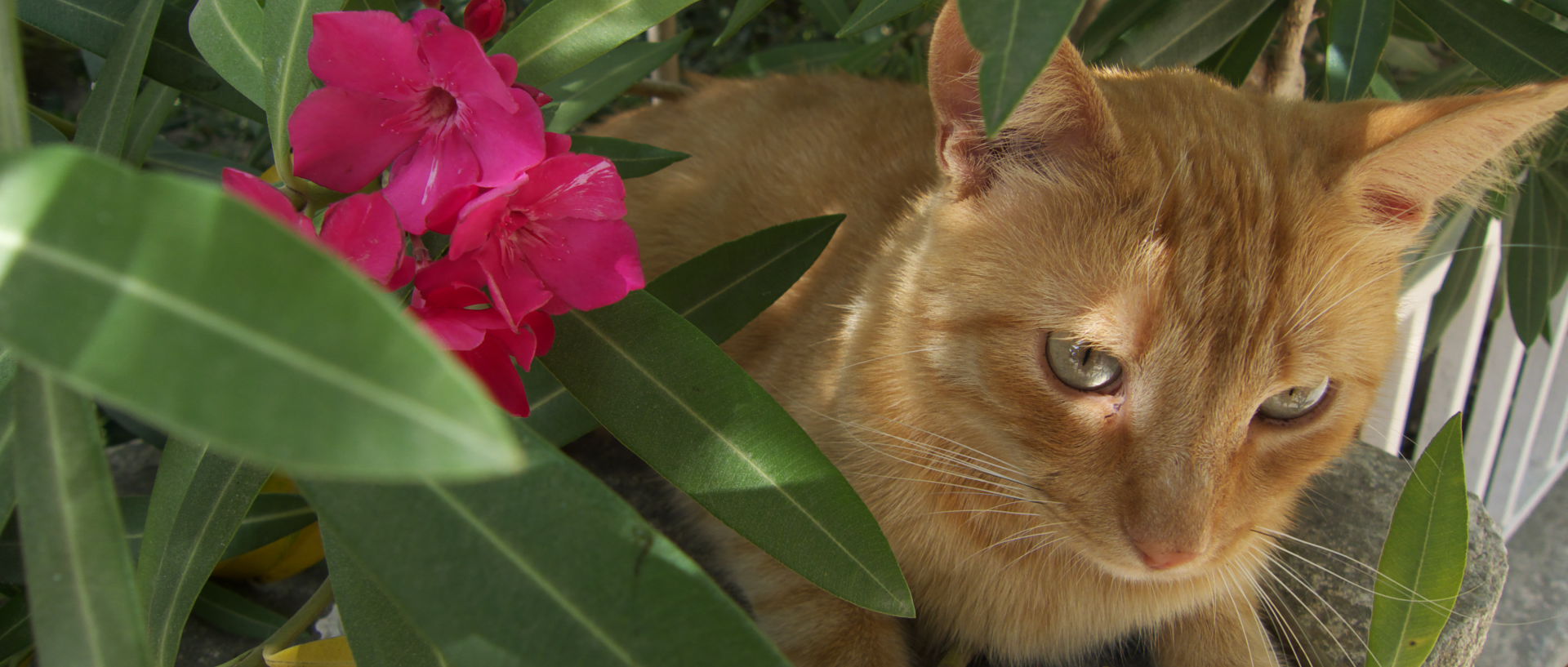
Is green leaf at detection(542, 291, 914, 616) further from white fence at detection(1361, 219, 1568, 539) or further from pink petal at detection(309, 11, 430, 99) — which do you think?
white fence at detection(1361, 219, 1568, 539)

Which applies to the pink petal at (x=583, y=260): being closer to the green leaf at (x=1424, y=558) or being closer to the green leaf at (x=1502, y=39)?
the green leaf at (x=1424, y=558)

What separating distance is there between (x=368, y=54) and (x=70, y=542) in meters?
0.36

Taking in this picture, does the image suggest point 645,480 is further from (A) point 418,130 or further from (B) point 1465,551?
(B) point 1465,551

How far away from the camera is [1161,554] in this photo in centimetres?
100

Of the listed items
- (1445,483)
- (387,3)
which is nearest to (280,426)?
(387,3)

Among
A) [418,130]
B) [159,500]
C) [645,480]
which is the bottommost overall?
[645,480]

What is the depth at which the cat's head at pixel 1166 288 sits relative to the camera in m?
1.00

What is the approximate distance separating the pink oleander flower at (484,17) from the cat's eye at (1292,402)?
865mm

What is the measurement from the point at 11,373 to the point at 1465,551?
1266mm

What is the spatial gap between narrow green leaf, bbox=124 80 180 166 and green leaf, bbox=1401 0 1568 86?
5.03ft

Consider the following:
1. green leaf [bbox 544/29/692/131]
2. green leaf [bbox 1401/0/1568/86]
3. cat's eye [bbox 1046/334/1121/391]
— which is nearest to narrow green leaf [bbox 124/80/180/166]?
green leaf [bbox 544/29/692/131]

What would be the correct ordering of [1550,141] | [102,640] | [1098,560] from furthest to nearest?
[1550,141], [1098,560], [102,640]

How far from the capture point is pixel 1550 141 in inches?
62.4

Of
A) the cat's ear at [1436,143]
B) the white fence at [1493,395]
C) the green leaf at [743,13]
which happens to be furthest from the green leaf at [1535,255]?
the green leaf at [743,13]
